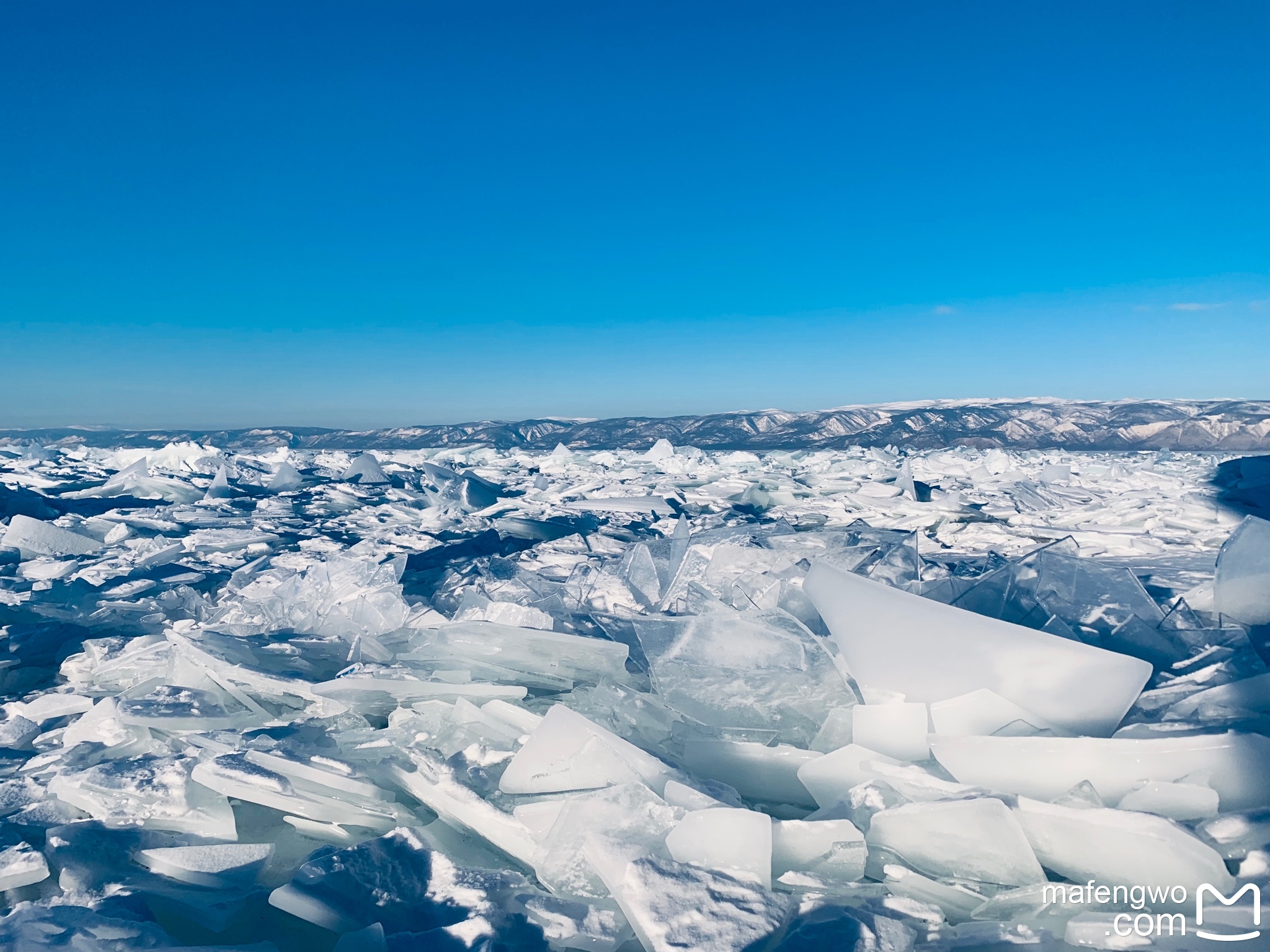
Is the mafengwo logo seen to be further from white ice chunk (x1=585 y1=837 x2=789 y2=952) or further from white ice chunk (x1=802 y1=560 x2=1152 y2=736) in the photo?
white ice chunk (x1=585 y1=837 x2=789 y2=952)

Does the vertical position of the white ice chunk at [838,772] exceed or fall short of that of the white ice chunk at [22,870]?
it exceeds it

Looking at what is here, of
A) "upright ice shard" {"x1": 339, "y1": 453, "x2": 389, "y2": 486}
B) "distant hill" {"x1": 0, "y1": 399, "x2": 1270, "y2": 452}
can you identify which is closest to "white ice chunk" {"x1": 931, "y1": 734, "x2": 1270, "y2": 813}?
"upright ice shard" {"x1": 339, "y1": 453, "x2": 389, "y2": 486}

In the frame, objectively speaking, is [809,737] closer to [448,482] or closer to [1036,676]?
[1036,676]

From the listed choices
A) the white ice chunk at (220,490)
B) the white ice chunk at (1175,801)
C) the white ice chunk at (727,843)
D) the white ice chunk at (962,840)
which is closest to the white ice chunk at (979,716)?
the white ice chunk at (1175,801)

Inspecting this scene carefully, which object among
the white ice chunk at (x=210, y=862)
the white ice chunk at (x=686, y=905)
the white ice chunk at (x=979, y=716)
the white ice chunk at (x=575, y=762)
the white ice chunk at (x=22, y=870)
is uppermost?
the white ice chunk at (x=979, y=716)

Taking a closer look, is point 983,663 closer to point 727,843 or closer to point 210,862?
point 727,843

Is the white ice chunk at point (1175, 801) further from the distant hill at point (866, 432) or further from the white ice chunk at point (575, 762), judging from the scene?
the distant hill at point (866, 432)

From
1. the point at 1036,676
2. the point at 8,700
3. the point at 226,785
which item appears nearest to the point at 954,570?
the point at 1036,676
